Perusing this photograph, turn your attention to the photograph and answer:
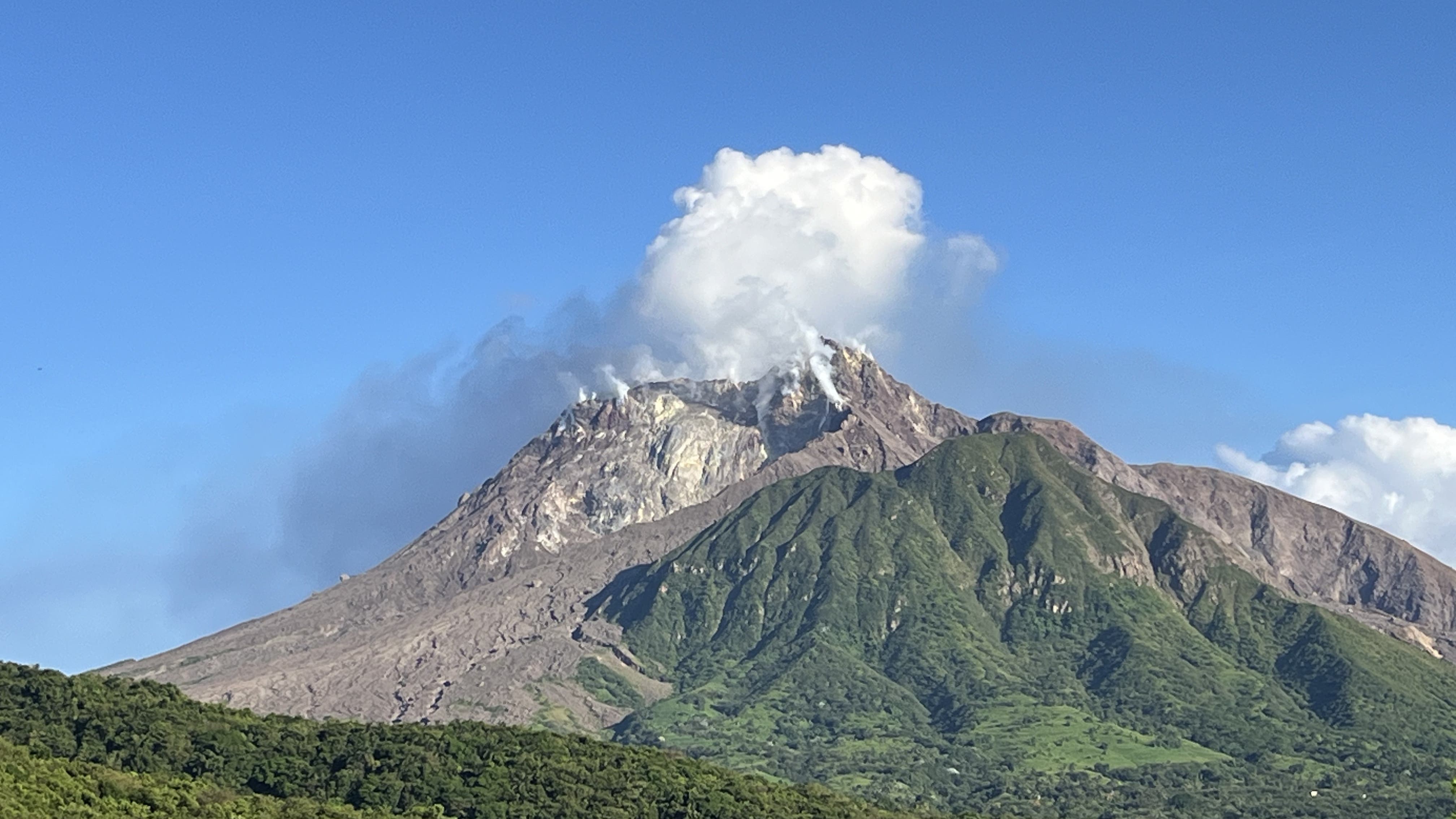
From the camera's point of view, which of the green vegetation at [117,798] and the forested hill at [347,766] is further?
the forested hill at [347,766]

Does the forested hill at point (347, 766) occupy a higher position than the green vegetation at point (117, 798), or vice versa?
the forested hill at point (347, 766)

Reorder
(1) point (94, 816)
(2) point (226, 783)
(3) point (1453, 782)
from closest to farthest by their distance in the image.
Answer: (3) point (1453, 782) → (1) point (94, 816) → (2) point (226, 783)

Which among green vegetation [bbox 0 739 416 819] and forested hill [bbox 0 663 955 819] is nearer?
green vegetation [bbox 0 739 416 819]

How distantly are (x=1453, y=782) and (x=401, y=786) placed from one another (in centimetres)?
11581

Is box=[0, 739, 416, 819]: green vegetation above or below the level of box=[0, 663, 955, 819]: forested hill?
below

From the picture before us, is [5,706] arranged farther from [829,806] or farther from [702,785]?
[829,806]

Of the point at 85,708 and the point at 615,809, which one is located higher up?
the point at 85,708

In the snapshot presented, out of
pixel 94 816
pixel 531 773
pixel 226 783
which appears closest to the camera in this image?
pixel 94 816

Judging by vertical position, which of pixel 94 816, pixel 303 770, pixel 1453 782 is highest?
pixel 303 770

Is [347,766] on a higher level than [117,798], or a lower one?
higher

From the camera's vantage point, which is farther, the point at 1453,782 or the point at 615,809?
the point at 615,809

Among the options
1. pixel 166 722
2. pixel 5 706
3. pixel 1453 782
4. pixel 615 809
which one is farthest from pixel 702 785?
pixel 1453 782

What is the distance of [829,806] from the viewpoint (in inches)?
7756

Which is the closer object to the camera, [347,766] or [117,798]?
[117,798]
